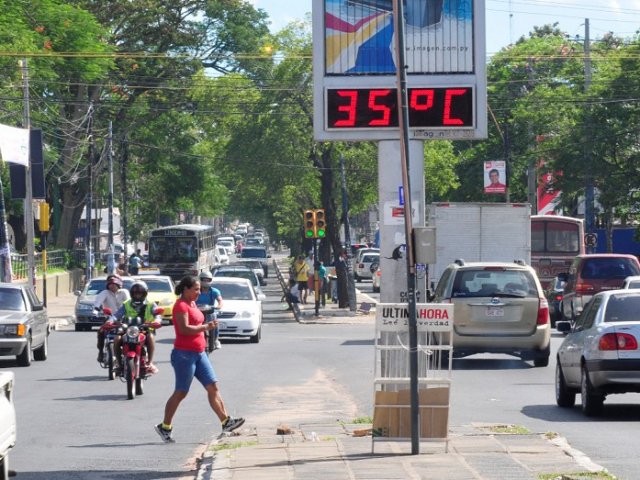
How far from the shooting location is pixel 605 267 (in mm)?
32125

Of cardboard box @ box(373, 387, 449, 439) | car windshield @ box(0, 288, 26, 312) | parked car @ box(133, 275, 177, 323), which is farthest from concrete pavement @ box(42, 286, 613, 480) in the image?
parked car @ box(133, 275, 177, 323)

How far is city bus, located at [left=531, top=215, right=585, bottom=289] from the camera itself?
142 ft

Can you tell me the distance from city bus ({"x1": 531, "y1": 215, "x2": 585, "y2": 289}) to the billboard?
2964cm

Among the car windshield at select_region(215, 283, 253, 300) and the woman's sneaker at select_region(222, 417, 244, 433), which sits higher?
the woman's sneaker at select_region(222, 417, 244, 433)

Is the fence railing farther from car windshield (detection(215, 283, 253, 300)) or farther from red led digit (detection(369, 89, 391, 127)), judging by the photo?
red led digit (detection(369, 89, 391, 127))

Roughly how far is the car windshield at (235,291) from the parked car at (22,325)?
7127 mm

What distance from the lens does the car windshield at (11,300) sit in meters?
24.9

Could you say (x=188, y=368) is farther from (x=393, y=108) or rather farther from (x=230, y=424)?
(x=393, y=108)

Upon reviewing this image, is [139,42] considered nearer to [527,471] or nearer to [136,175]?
[136,175]

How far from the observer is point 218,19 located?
6191cm

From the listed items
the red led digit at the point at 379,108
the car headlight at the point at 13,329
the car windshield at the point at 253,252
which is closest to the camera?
the red led digit at the point at 379,108

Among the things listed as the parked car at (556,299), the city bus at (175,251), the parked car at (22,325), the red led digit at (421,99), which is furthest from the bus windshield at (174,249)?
the red led digit at (421,99)

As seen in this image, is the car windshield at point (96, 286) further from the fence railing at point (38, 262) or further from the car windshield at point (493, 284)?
the car windshield at point (493, 284)

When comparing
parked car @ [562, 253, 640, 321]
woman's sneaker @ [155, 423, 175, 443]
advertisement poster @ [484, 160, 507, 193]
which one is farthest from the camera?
advertisement poster @ [484, 160, 507, 193]
